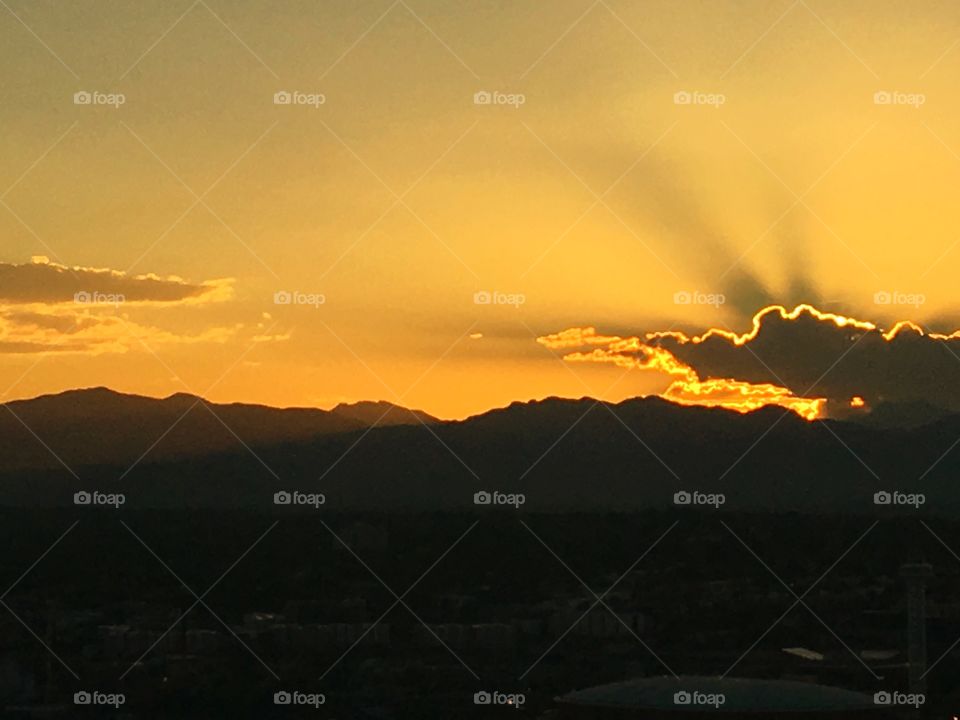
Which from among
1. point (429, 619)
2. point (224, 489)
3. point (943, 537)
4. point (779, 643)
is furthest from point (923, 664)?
point (224, 489)

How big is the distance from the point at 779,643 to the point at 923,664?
8.10 m

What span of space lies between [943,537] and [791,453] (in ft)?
19.4

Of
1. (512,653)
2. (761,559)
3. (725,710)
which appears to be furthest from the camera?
(761,559)

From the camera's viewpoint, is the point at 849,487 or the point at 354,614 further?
the point at 849,487

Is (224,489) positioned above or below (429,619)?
above

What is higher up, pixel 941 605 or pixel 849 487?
pixel 849 487

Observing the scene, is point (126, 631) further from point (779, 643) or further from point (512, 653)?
point (779, 643)

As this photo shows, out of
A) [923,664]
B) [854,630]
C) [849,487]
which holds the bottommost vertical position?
[923,664]

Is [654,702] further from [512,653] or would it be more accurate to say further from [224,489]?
[224,489]

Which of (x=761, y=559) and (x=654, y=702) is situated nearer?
(x=654, y=702)

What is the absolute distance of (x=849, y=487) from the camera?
5297 centimetres

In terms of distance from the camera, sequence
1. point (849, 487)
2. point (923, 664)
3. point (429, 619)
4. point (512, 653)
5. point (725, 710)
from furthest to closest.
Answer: point (849, 487) < point (429, 619) < point (512, 653) < point (923, 664) < point (725, 710)

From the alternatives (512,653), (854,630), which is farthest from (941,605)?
(512,653)

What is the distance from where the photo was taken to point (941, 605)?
1629 inches
